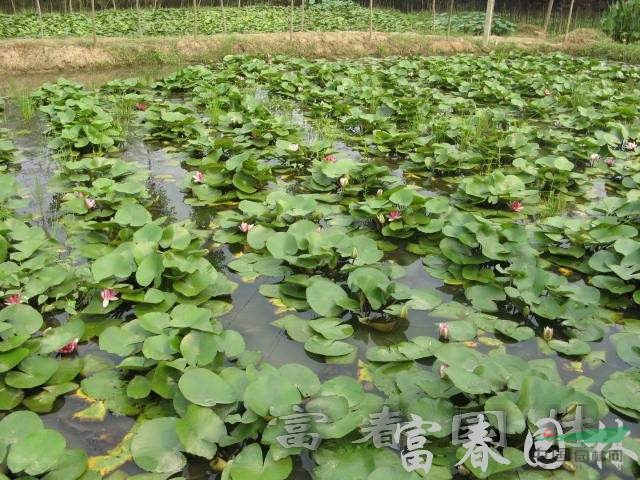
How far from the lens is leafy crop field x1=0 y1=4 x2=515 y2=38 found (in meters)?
16.0

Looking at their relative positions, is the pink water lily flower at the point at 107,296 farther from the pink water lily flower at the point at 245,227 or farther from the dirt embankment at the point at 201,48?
the dirt embankment at the point at 201,48

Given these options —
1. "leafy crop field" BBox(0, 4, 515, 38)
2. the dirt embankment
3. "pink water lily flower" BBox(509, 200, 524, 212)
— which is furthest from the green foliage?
"pink water lily flower" BBox(509, 200, 524, 212)

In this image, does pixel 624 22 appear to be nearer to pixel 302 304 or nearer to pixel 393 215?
pixel 393 215

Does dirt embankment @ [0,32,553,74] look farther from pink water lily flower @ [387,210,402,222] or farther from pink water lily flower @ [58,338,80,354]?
pink water lily flower @ [58,338,80,354]

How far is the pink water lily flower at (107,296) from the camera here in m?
2.82

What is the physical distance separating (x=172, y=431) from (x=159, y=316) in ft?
2.17

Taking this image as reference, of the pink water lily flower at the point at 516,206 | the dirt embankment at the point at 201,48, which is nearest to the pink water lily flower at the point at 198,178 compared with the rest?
the pink water lily flower at the point at 516,206

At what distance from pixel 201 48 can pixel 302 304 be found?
11.5 meters

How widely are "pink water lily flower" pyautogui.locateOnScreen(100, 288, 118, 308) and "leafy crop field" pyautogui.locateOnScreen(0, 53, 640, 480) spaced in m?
0.01

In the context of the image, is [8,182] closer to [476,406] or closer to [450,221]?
[450,221]

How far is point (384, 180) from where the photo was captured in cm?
454

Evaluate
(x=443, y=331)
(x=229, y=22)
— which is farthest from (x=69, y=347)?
(x=229, y=22)

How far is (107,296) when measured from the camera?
2.84m

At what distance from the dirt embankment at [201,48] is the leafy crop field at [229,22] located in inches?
129
